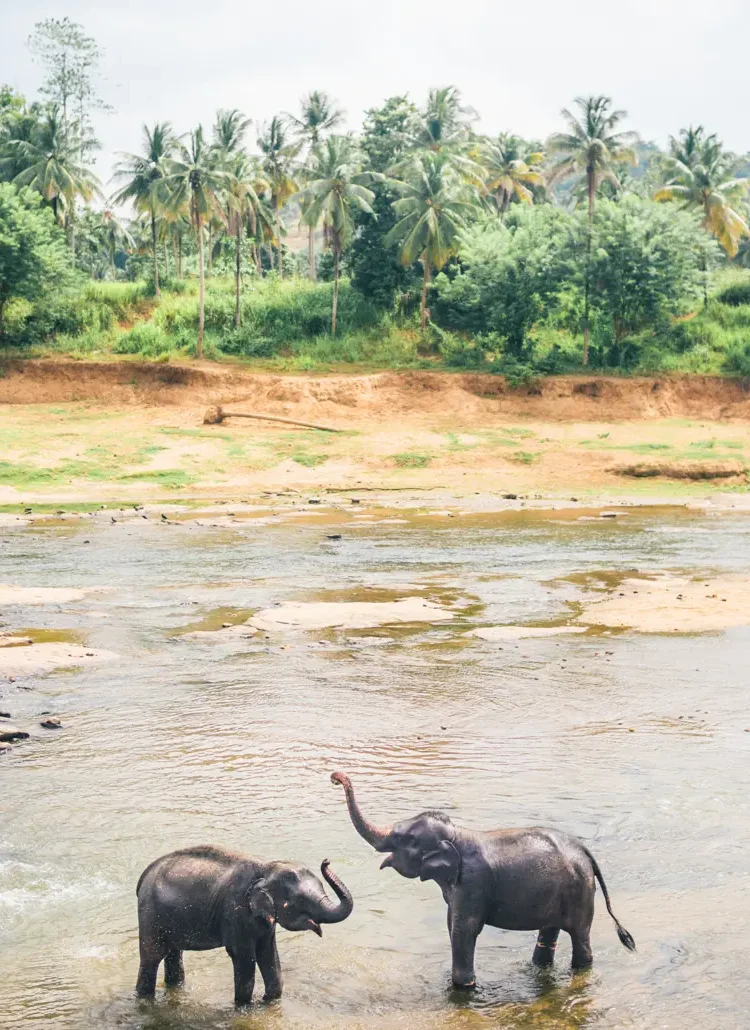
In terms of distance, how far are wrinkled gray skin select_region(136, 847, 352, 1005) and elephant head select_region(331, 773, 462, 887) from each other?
0.42 metres

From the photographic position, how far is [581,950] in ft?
21.3

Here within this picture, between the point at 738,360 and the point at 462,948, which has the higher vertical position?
the point at 738,360

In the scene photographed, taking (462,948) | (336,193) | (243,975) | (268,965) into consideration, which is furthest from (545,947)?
(336,193)

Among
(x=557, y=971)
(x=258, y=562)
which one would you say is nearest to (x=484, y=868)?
(x=557, y=971)

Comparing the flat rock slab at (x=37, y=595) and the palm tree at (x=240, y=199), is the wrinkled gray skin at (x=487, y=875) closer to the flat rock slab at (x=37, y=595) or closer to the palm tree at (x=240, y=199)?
the flat rock slab at (x=37, y=595)

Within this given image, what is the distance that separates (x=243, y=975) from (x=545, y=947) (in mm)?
1722

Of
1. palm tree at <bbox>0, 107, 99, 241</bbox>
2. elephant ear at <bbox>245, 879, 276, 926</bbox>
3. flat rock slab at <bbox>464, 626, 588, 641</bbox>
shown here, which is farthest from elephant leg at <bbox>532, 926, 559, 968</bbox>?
palm tree at <bbox>0, 107, 99, 241</bbox>

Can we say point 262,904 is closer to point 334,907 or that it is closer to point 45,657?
point 334,907

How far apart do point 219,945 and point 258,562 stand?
1548cm

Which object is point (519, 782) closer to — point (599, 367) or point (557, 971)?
point (557, 971)

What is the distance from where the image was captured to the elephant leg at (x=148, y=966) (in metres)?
6.18

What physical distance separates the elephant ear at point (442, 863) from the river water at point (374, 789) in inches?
26.6

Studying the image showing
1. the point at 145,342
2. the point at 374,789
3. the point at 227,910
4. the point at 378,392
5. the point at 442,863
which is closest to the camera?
the point at 227,910

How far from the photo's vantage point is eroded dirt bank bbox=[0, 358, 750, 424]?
41.5m
